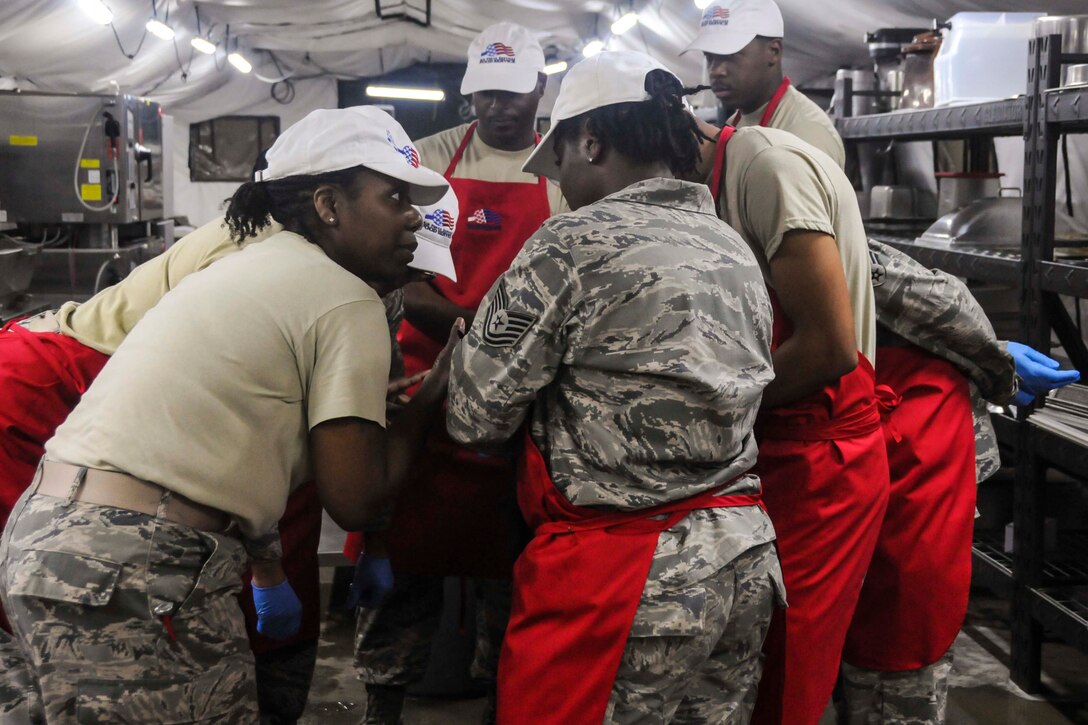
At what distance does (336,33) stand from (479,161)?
8.82 m

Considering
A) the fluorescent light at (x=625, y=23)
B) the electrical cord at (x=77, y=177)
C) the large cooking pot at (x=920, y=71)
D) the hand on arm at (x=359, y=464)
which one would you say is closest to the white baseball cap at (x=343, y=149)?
the hand on arm at (x=359, y=464)

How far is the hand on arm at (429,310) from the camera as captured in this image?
7.88ft

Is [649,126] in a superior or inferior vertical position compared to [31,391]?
superior

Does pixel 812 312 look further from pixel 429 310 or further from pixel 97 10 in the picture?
pixel 97 10

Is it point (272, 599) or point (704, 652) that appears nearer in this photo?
point (704, 652)

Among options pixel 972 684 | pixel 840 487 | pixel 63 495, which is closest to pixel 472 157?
pixel 840 487

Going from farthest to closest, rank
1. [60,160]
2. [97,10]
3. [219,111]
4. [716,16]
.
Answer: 1. [219,111]
2. [97,10]
3. [60,160]
4. [716,16]

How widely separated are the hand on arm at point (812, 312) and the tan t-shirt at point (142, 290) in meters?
0.96

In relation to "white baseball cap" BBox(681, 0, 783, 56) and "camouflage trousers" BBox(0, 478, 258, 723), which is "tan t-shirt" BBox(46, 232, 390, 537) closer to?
"camouflage trousers" BBox(0, 478, 258, 723)

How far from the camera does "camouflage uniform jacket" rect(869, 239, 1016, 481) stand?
209cm

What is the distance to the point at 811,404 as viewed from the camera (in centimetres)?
189

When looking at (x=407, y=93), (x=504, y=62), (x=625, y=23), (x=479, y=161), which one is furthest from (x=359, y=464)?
(x=407, y=93)

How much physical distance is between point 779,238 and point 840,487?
475 mm

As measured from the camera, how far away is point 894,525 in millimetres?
2164
